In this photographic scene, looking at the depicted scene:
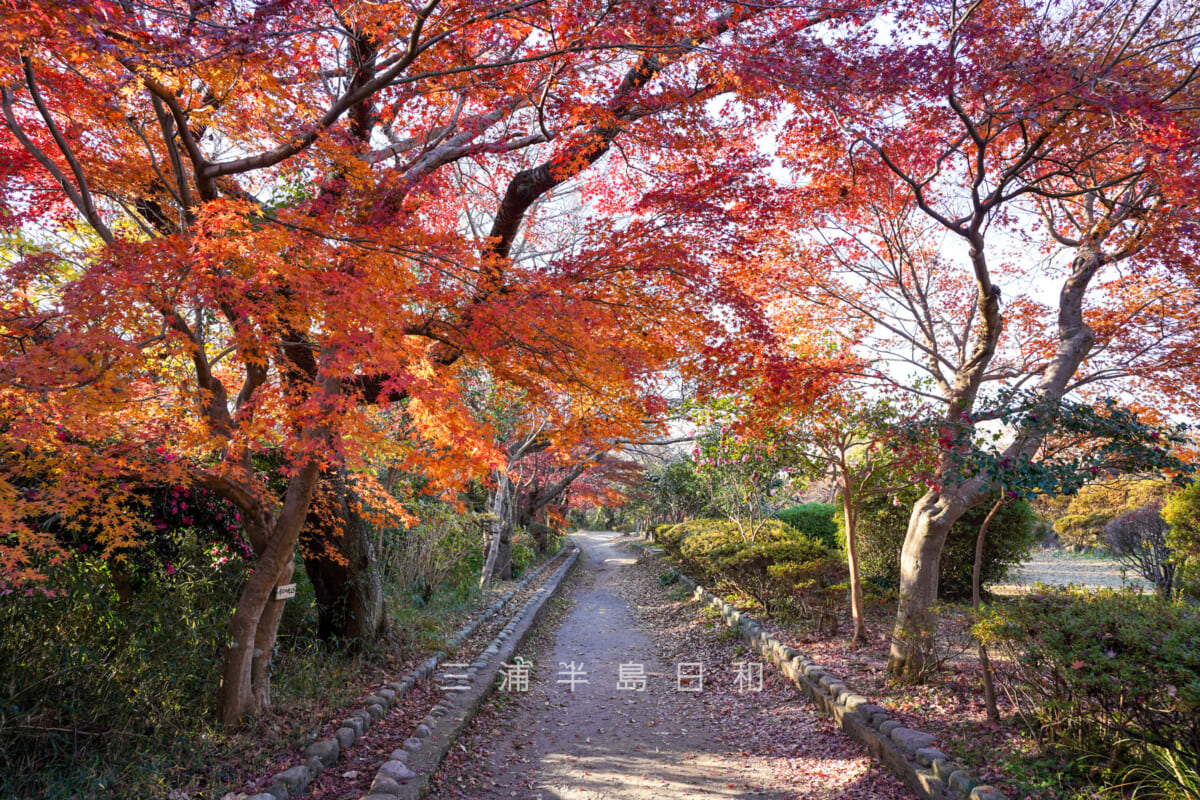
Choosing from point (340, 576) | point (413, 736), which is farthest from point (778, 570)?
point (340, 576)

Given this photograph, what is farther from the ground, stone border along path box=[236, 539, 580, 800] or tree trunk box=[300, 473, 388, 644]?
tree trunk box=[300, 473, 388, 644]

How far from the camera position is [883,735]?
171 inches

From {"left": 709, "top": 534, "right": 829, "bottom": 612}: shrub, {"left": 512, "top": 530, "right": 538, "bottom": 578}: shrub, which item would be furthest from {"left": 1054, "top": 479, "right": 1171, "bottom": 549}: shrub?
{"left": 512, "top": 530, "right": 538, "bottom": 578}: shrub

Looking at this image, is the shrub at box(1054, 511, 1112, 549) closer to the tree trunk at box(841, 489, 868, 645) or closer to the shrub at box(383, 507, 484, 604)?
the tree trunk at box(841, 489, 868, 645)

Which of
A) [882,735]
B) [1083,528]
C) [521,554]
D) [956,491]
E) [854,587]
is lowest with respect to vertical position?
[882,735]

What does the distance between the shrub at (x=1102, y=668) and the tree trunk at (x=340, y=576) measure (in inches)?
226

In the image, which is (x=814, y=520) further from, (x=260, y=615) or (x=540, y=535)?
(x=260, y=615)

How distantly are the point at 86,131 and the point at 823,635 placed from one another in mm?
8618

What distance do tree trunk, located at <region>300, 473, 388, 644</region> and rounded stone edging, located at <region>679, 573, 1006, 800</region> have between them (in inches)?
177

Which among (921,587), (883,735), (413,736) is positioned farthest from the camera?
(921,587)

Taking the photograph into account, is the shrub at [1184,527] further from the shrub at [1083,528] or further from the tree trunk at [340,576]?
the tree trunk at [340,576]

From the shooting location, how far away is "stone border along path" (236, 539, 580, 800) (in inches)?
150

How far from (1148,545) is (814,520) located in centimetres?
642

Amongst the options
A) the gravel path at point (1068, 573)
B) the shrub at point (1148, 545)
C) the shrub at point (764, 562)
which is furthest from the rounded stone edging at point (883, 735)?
the shrub at point (1148, 545)
